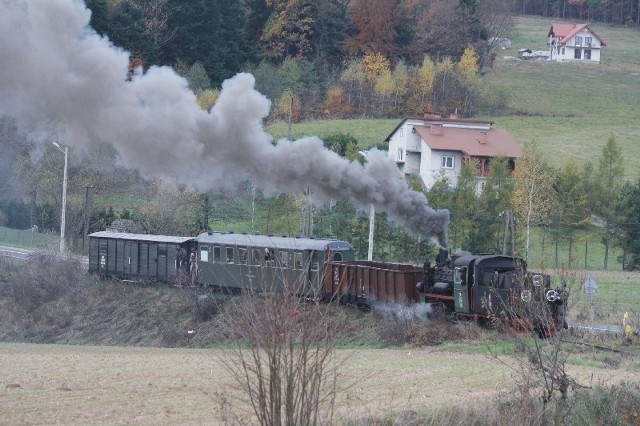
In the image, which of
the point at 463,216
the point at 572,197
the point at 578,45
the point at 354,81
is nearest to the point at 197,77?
the point at 354,81

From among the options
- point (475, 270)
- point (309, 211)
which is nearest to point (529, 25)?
point (309, 211)

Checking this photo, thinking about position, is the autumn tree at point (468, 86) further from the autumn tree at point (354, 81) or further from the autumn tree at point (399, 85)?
the autumn tree at point (354, 81)

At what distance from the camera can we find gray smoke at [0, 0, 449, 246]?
3631cm

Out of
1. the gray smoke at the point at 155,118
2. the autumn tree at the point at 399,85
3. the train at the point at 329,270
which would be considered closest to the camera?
the gray smoke at the point at 155,118

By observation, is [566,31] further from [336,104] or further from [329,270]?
[329,270]

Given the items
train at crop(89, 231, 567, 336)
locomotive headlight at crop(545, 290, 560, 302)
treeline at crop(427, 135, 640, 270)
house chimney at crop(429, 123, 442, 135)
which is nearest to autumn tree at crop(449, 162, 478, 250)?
treeline at crop(427, 135, 640, 270)

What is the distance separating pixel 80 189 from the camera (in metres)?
76.4

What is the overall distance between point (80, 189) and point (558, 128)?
5210 centimetres

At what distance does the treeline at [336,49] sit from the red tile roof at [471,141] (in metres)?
19.0

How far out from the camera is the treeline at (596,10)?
183000 mm

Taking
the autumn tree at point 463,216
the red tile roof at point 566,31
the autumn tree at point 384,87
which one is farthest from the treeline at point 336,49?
the autumn tree at point 463,216

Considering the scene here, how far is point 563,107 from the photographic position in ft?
391

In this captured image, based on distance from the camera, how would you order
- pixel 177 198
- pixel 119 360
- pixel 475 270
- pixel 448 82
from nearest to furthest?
1. pixel 119 360
2. pixel 475 270
3. pixel 177 198
4. pixel 448 82

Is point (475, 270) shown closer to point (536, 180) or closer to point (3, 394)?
point (3, 394)
